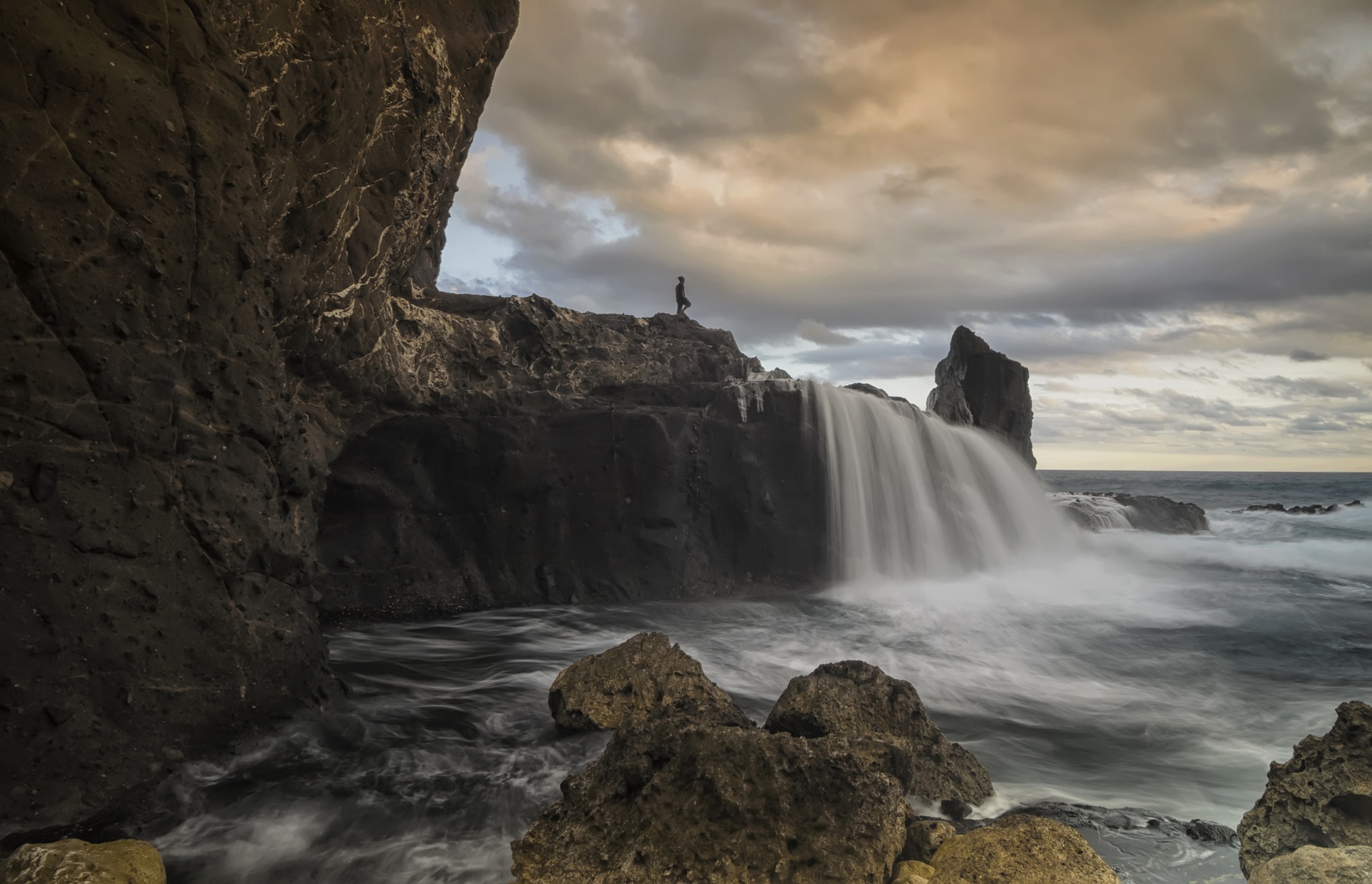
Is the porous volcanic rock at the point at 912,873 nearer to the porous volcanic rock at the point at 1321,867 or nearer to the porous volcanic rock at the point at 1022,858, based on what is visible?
the porous volcanic rock at the point at 1022,858

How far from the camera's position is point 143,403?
4.68 meters

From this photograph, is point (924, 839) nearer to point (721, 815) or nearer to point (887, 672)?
point (721, 815)

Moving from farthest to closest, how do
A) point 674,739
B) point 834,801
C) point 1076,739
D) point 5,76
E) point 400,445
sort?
point 400,445
point 1076,739
point 5,76
point 674,739
point 834,801

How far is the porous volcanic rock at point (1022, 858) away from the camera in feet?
11.0

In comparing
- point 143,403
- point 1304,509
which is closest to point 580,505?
point 143,403

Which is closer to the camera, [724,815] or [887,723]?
[724,815]

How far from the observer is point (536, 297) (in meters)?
13.5

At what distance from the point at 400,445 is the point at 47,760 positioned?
24.6 feet

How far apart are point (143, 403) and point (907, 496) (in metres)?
13.5

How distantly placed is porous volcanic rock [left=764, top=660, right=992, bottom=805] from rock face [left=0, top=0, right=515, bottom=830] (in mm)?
3793

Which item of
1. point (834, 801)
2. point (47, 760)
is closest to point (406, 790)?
point (47, 760)

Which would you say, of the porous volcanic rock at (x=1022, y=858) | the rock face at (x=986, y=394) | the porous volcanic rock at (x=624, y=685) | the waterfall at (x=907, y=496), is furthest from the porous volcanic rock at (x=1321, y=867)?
the rock face at (x=986, y=394)

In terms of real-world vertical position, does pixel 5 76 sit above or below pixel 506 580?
above

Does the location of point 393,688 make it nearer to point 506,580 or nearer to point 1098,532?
point 506,580
